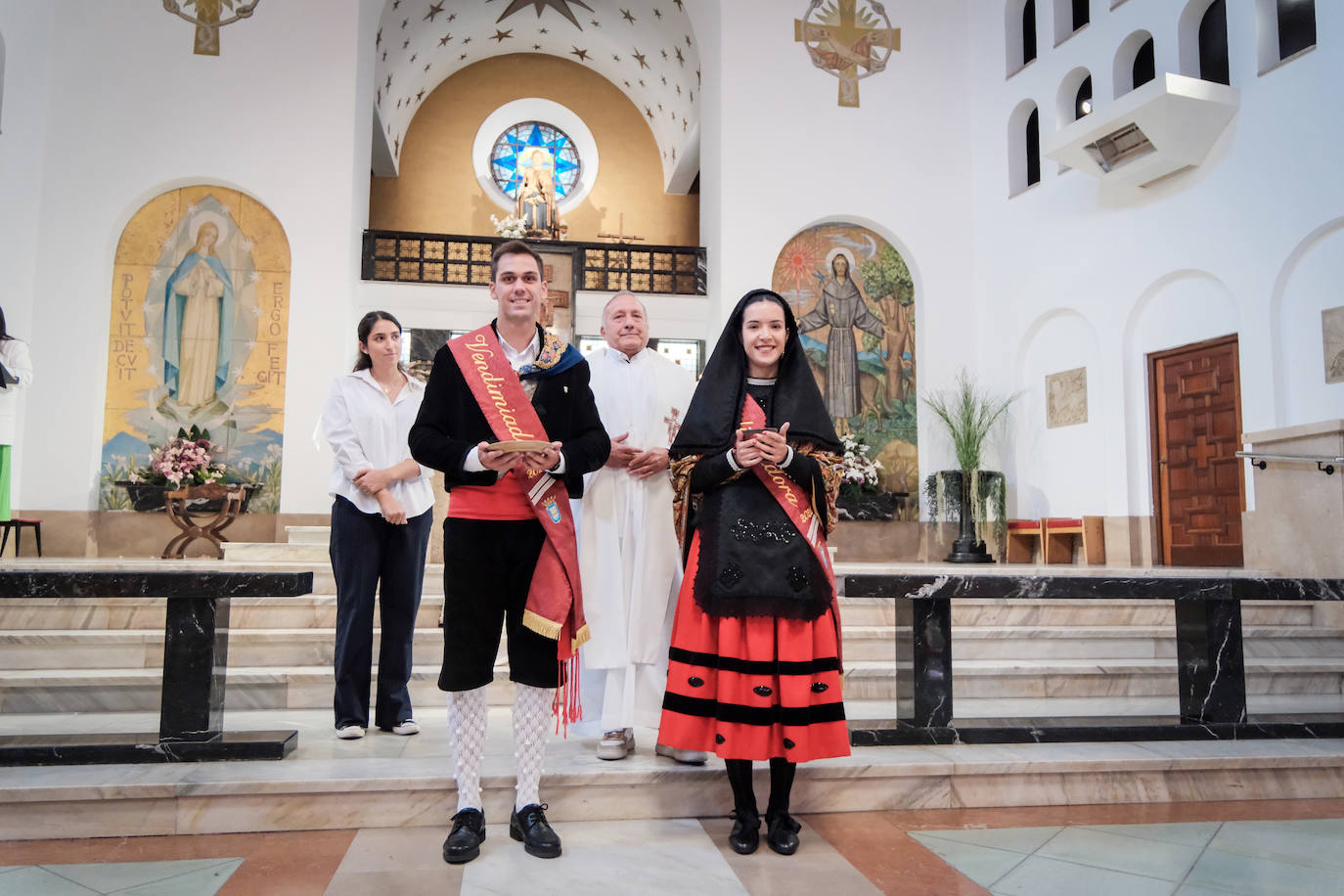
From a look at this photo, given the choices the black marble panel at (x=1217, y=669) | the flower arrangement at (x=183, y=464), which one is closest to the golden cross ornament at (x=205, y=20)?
the flower arrangement at (x=183, y=464)

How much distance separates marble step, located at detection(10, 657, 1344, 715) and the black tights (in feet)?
6.30

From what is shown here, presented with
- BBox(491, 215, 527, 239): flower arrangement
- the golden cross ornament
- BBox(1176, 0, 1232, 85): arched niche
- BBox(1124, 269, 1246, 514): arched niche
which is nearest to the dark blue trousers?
BBox(1124, 269, 1246, 514): arched niche

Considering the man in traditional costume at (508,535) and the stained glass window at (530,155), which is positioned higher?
the stained glass window at (530,155)

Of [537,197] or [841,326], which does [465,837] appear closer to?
[841,326]

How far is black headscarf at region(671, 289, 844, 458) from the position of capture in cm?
302

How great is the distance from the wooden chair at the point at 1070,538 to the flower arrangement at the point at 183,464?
8.37 metres

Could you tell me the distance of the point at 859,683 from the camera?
487cm

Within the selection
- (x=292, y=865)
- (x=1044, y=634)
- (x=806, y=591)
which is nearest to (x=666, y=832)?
(x=806, y=591)

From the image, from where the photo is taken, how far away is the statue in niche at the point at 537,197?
548 inches

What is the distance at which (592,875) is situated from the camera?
8.54 feet

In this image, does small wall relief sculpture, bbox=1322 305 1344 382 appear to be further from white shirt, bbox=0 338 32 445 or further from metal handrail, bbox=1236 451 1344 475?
white shirt, bbox=0 338 32 445

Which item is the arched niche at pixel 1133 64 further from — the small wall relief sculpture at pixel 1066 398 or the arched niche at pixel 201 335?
the arched niche at pixel 201 335

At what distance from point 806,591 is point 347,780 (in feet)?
5.17

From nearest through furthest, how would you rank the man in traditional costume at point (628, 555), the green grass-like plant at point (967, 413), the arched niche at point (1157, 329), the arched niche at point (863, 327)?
the man in traditional costume at point (628, 555) < the arched niche at point (1157, 329) < the green grass-like plant at point (967, 413) < the arched niche at point (863, 327)
